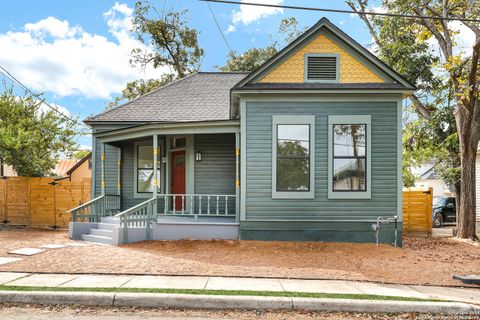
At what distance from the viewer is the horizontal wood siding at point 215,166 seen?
1252cm

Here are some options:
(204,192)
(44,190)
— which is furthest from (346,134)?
(44,190)

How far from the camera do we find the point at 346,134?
10438mm

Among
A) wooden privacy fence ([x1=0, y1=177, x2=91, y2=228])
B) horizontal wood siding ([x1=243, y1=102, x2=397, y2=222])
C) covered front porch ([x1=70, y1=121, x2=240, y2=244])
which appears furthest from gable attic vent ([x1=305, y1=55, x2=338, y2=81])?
wooden privacy fence ([x1=0, y1=177, x2=91, y2=228])

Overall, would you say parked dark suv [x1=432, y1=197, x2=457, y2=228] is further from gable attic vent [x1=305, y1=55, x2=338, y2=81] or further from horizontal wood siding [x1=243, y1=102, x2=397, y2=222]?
gable attic vent [x1=305, y1=55, x2=338, y2=81]

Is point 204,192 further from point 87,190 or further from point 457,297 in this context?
point 457,297

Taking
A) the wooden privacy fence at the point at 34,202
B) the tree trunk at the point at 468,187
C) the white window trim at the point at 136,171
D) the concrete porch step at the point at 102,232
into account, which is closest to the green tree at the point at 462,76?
the tree trunk at the point at 468,187

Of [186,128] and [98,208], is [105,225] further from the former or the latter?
[186,128]

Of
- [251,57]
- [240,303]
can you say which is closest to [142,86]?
[251,57]

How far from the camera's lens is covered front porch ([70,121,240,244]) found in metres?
10.6

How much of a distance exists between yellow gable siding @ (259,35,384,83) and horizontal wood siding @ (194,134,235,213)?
2.80 m

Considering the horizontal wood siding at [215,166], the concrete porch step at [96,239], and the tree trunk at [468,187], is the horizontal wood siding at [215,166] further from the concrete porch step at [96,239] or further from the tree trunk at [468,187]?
the tree trunk at [468,187]

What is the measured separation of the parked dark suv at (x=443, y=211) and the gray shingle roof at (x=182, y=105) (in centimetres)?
1278

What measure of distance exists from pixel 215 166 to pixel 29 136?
343 inches

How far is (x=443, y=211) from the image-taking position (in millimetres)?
20172
